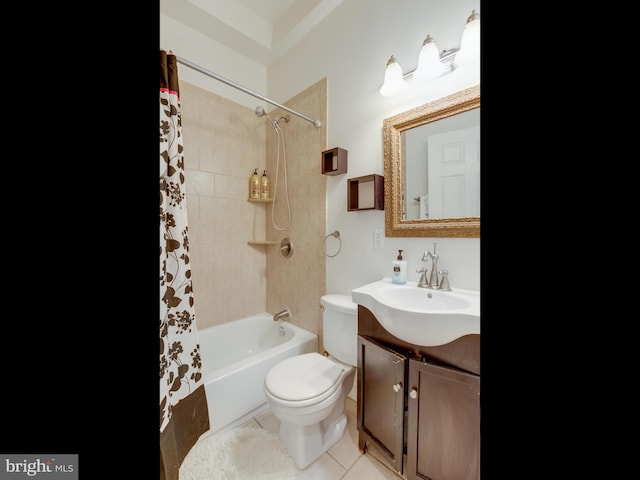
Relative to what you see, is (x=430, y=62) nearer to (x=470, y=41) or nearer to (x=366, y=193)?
(x=470, y=41)

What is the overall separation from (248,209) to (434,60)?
5.40 feet

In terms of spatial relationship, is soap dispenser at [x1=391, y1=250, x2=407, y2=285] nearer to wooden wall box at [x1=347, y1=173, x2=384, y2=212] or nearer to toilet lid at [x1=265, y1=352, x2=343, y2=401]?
wooden wall box at [x1=347, y1=173, x2=384, y2=212]

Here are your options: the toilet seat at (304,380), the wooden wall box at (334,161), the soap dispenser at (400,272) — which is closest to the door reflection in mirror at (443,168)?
the soap dispenser at (400,272)

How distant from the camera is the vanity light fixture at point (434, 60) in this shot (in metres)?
1.06

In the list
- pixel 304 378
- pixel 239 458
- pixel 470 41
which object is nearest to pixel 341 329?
pixel 304 378

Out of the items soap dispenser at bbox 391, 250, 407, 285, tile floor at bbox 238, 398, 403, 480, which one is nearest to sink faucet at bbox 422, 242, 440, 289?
soap dispenser at bbox 391, 250, 407, 285

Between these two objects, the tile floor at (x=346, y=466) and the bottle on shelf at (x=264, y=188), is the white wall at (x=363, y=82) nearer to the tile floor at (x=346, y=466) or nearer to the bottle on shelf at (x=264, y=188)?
the bottle on shelf at (x=264, y=188)

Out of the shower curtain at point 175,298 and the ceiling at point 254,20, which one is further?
the ceiling at point 254,20

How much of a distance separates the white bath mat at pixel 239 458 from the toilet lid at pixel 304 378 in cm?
37

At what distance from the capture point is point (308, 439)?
123 centimetres
